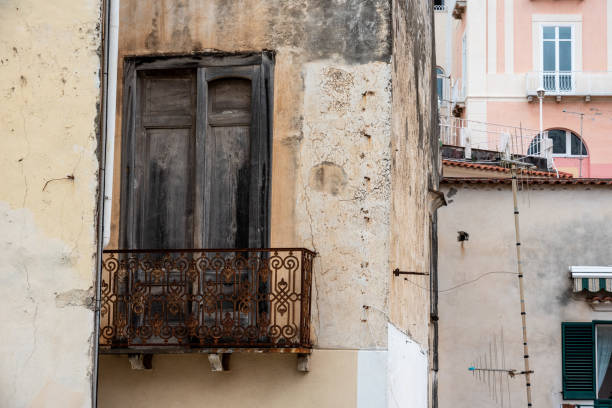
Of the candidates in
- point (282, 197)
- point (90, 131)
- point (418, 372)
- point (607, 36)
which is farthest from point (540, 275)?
point (607, 36)

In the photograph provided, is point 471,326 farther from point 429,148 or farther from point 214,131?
point 214,131

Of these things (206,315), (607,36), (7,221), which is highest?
(607,36)

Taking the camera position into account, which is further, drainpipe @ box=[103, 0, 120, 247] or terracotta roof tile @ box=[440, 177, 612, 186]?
terracotta roof tile @ box=[440, 177, 612, 186]

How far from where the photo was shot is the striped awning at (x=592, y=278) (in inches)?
869

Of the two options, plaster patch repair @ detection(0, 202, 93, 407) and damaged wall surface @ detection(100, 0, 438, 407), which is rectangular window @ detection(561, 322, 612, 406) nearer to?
damaged wall surface @ detection(100, 0, 438, 407)

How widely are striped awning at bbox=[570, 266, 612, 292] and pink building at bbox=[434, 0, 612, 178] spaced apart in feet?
69.0

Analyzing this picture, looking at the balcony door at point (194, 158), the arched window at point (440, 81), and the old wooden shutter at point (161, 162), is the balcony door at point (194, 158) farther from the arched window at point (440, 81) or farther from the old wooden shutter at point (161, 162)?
the arched window at point (440, 81)

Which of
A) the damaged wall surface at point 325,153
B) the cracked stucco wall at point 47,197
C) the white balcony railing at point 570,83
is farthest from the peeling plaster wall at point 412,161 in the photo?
the white balcony railing at point 570,83

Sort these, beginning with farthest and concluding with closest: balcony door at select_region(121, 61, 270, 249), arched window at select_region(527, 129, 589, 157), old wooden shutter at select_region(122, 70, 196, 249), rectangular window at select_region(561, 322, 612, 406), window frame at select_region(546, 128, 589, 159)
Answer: arched window at select_region(527, 129, 589, 157)
window frame at select_region(546, 128, 589, 159)
rectangular window at select_region(561, 322, 612, 406)
old wooden shutter at select_region(122, 70, 196, 249)
balcony door at select_region(121, 61, 270, 249)

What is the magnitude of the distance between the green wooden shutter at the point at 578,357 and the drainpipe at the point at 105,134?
12.4m

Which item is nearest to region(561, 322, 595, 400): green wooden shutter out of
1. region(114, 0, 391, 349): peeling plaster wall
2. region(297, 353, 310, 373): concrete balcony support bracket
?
region(114, 0, 391, 349): peeling plaster wall

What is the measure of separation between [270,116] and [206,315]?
228cm

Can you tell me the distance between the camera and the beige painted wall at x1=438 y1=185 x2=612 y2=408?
73.5 ft

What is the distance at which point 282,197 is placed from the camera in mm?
13367
